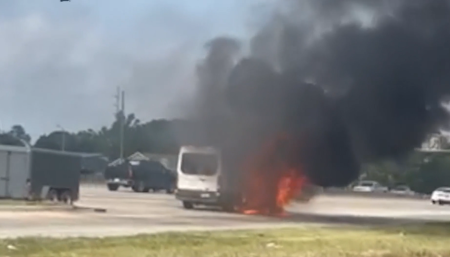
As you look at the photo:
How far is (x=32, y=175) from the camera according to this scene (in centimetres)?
3709

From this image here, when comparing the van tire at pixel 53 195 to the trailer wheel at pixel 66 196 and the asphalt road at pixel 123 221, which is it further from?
the asphalt road at pixel 123 221

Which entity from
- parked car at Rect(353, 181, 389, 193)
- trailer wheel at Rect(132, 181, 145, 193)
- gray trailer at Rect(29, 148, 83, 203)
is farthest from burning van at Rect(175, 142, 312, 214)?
parked car at Rect(353, 181, 389, 193)

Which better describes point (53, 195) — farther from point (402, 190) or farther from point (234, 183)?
point (402, 190)

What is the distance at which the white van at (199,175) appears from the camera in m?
35.6

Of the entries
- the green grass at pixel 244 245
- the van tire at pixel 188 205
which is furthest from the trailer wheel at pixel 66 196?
the green grass at pixel 244 245

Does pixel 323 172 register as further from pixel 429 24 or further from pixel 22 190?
pixel 22 190

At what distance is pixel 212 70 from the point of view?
119 ft

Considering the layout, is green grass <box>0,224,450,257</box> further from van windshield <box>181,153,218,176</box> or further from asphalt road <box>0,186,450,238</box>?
van windshield <box>181,153,218,176</box>

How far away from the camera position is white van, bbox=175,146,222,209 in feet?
117

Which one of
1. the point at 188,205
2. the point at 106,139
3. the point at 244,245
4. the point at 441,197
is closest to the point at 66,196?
the point at 188,205

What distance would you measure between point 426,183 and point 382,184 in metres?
4.33

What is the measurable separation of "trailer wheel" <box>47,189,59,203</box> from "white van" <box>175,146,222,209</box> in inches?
201

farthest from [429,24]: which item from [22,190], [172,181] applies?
[172,181]

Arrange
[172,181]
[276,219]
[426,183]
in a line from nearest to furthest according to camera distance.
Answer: [276,219] < [172,181] < [426,183]
